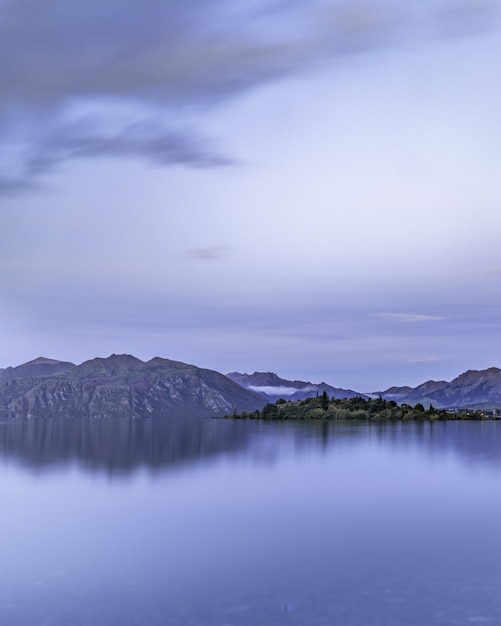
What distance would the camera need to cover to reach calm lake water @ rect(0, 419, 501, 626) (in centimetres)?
4472

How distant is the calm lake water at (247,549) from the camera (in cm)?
4472

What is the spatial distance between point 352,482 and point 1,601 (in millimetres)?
88926

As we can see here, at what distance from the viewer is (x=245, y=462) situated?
166 m

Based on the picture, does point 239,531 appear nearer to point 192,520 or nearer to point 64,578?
point 192,520

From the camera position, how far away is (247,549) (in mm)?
65000

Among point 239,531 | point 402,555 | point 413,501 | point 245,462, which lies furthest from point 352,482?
point 402,555

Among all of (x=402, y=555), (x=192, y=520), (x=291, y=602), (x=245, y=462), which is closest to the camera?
(x=291, y=602)

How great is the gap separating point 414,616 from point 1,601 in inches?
1064

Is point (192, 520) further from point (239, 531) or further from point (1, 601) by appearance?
point (1, 601)

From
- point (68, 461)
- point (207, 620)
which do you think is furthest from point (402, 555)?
point (68, 461)

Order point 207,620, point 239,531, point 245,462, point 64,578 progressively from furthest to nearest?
point 245,462, point 239,531, point 64,578, point 207,620

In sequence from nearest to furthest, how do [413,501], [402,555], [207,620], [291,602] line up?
[207,620] → [291,602] → [402,555] → [413,501]

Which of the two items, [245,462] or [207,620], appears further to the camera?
[245,462]

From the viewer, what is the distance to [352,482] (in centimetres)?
12762
